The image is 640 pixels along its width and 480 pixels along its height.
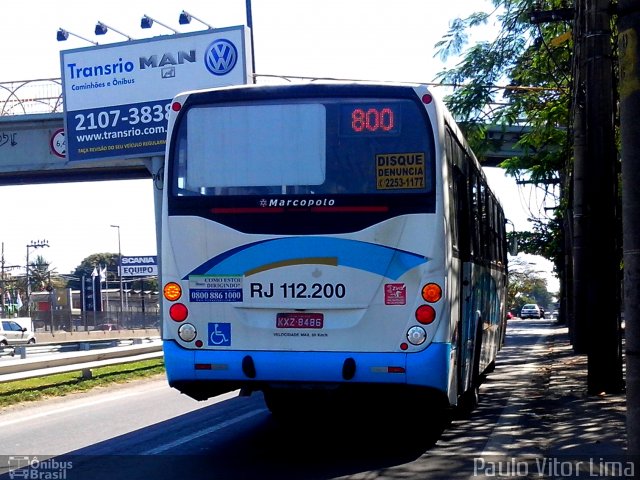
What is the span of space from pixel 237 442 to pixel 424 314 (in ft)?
9.12

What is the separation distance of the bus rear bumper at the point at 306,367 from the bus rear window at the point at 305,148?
5.02 ft

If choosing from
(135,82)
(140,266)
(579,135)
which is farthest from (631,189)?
(140,266)

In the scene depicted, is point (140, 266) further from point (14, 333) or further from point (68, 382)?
point (68, 382)

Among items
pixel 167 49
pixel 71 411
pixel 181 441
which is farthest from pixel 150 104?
pixel 181 441

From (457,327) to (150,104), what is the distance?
781 inches

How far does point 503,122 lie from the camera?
1870cm

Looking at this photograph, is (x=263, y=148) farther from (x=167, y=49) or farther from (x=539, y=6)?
(x=167, y=49)

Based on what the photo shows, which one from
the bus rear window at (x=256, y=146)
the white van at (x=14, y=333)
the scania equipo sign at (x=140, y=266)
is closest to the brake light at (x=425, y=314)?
the bus rear window at (x=256, y=146)

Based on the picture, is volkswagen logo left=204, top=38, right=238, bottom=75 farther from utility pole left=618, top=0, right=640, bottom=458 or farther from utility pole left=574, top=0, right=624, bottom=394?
utility pole left=618, top=0, right=640, bottom=458

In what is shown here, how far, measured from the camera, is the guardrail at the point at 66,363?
1697 cm

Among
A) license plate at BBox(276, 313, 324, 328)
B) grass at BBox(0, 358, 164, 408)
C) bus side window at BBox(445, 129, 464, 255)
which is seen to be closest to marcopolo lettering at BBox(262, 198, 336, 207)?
license plate at BBox(276, 313, 324, 328)

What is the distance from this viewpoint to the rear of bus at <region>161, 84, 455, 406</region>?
8.89 metres

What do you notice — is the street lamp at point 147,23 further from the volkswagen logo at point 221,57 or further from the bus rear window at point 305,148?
the bus rear window at point 305,148

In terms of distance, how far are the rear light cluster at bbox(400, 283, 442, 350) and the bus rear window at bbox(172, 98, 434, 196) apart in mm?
938
